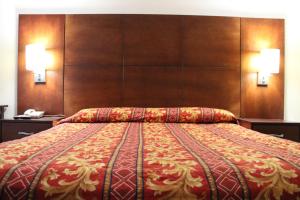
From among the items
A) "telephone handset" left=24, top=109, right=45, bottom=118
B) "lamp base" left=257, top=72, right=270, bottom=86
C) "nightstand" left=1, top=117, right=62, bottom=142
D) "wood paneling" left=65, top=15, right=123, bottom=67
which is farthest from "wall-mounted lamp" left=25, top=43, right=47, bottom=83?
"lamp base" left=257, top=72, right=270, bottom=86

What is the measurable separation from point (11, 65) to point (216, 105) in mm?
2368

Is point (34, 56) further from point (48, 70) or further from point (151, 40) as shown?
point (151, 40)

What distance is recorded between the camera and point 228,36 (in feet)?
8.80

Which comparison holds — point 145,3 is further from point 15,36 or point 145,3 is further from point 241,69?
point 15,36

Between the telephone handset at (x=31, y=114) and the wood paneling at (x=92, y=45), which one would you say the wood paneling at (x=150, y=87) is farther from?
the telephone handset at (x=31, y=114)

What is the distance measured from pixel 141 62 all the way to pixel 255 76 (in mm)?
1299

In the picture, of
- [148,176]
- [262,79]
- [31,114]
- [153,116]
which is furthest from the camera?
[262,79]

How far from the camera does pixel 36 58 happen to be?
101 inches

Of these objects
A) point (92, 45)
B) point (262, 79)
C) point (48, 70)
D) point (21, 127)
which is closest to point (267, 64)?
point (262, 79)

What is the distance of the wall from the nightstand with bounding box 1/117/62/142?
0.42 metres

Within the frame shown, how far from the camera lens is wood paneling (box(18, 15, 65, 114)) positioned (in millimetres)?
2662

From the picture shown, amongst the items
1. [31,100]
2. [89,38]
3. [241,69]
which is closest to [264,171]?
[241,69]

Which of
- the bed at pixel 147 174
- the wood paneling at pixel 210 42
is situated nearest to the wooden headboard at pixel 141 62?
the wood paneling at pixel 210 42

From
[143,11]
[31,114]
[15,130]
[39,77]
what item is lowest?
[15,130]
